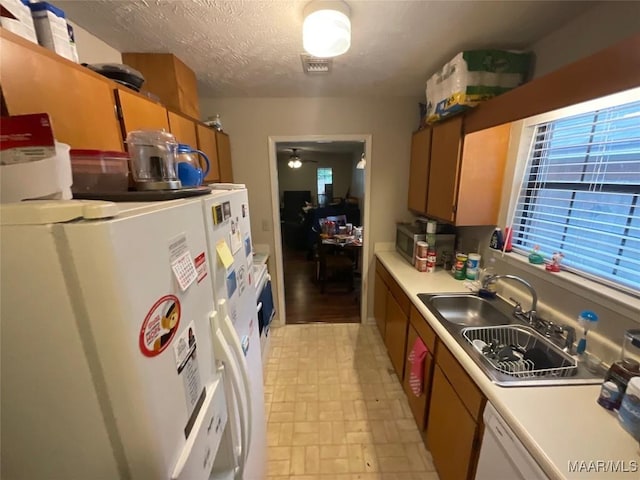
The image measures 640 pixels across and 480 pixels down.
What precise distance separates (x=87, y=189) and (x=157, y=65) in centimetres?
124

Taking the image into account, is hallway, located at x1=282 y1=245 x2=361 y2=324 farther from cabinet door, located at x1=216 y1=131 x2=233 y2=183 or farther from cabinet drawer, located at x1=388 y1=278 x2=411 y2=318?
cabinet door, located at x1=216 y1=131 x2=233 y2=183

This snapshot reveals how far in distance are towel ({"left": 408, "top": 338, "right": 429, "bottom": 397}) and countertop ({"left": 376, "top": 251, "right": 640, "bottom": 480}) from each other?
44cm

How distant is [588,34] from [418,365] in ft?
5.89

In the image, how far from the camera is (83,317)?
0.41 m

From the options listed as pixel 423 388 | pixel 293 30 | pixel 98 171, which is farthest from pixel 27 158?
pixel 423 388

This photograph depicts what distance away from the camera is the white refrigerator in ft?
1.27

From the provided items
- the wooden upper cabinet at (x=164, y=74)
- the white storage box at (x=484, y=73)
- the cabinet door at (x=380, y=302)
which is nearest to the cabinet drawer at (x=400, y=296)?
the cabinet door at (x=380, y=302)

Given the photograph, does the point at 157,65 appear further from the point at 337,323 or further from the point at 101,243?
the point at 337,323

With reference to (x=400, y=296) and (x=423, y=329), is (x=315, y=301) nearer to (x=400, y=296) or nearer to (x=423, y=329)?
(x=400, y=296)

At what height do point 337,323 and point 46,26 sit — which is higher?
point 46,26

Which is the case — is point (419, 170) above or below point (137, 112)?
below

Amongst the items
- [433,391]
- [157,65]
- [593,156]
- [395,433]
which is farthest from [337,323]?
[157,65]

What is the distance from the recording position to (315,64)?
1688 millimetres

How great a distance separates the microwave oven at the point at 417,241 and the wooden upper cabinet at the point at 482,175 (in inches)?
15.2
